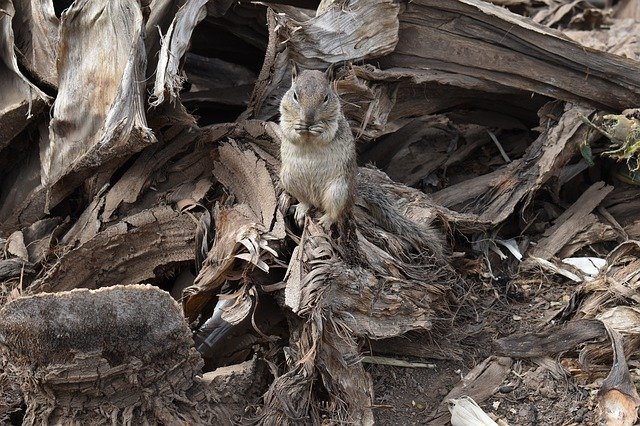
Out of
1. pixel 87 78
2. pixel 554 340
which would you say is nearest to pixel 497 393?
pixel 554 340

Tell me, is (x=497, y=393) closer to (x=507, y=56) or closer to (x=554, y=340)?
(x=554, y=340)

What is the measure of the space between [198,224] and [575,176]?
2508 millimetres

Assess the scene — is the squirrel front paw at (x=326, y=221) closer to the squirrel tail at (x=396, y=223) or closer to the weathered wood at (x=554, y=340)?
the squirrel tail at (x=396, y=223)

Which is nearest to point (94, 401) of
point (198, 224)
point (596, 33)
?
point (198, 224)

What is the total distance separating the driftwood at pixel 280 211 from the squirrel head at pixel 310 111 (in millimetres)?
322

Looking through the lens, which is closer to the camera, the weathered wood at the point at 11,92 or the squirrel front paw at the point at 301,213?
the squirrel front paw at the point at 301,213

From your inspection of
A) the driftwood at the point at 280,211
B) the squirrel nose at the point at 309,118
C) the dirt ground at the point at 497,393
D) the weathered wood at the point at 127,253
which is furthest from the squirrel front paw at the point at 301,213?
the dirt ground at the point at 497,393

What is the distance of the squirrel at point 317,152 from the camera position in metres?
3.95

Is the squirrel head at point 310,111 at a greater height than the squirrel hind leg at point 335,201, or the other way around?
the squirrel head at point 310,111

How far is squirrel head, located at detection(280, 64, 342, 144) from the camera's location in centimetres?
393

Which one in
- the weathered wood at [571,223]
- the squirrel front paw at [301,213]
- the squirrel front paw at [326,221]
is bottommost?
the weathered wood at [571,223]

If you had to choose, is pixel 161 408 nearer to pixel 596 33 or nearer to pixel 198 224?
pixel 198 224

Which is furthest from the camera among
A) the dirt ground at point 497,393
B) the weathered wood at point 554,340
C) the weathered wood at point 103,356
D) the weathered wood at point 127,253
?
the weathered wood at point 127,253

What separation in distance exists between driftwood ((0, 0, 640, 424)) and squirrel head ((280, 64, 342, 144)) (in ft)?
1.06
